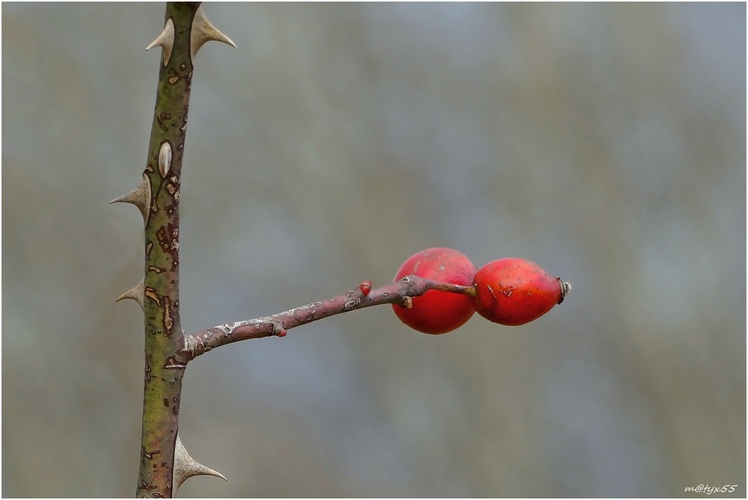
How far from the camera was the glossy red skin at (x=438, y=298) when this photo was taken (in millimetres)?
689

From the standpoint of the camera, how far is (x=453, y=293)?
27.3 inches

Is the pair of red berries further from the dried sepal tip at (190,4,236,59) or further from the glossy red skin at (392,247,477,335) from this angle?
the dried sepal tip at (190,4,236,59)

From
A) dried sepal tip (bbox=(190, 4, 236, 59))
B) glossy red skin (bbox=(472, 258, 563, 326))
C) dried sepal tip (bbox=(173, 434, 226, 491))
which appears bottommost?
dried sepal tip (bbox=(173, 434, 226, 491))

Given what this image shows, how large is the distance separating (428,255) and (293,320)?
230 millimetres

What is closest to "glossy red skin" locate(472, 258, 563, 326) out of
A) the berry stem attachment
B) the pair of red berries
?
the pair of red berries

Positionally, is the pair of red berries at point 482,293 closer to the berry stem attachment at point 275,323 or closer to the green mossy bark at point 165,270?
the berry stem attachment at point 275,323

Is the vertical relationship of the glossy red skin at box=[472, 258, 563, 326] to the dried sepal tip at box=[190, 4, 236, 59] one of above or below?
below

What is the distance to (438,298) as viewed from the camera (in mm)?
690

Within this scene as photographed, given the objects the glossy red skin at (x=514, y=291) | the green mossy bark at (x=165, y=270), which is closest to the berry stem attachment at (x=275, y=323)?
the green mossy bark at (x=165, y=270)

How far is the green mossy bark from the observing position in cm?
41

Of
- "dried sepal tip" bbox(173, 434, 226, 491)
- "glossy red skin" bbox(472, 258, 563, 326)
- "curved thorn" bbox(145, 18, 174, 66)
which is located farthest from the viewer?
"glossy red skin" bbox(472, 258, 563, 326)

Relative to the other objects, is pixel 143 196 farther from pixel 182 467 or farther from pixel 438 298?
pixel 438 298

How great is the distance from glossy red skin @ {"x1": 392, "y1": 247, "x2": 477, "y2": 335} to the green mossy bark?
0.25 m

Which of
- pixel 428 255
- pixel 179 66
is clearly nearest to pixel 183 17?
pixel 179 66
